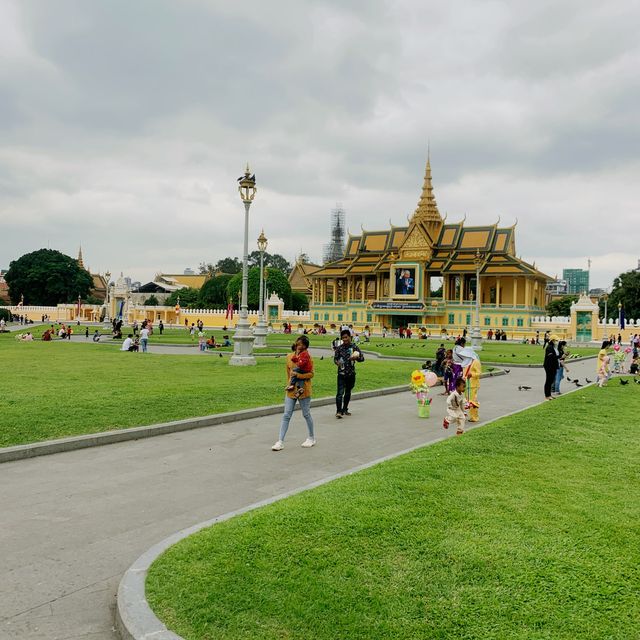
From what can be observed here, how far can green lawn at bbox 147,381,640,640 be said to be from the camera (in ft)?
11.8

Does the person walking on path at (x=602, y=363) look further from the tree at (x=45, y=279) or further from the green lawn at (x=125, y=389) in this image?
the tree at (x=45, y=279)

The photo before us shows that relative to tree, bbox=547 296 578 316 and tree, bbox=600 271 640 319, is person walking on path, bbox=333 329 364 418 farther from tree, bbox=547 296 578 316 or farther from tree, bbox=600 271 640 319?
tree, bbox=547 296 578 316

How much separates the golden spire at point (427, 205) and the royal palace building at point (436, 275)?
13 cm

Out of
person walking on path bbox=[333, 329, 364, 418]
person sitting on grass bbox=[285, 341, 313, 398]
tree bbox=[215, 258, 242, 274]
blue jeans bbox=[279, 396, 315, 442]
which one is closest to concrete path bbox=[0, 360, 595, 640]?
blue jeans bbox=[279, 396, 315, 442]

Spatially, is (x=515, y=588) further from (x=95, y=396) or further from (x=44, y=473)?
(x=95, y=396)

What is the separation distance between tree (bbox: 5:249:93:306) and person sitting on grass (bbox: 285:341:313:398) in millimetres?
94154

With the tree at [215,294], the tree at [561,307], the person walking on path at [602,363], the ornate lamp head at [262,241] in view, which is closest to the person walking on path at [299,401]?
the person walking on path at [602,363]

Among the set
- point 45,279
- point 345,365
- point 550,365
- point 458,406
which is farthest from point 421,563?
point 45,279

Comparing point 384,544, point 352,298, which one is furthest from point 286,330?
point 384,544

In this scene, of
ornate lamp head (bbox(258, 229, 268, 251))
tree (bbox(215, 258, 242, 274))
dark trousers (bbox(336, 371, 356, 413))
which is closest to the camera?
dark trousers (bbox(336, 371, 356, 413))

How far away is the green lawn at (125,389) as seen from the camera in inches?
387

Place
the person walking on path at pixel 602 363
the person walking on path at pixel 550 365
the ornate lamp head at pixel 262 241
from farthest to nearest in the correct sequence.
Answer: the ornate lamp head at pixel 262 241
the person walking on path at pixel 602 363
the person walking on path at pixel 550 365

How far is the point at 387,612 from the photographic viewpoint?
3676 millimetres

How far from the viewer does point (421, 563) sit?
4.29 meters
